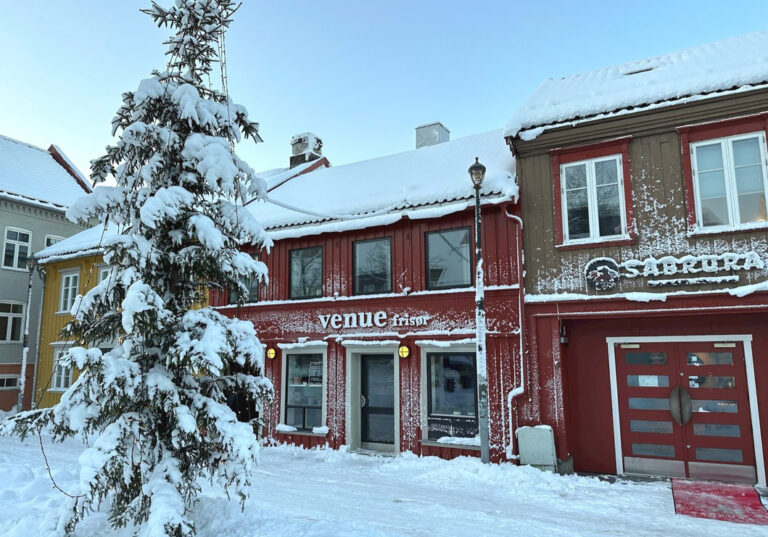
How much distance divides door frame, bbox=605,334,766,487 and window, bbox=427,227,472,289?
3151mm

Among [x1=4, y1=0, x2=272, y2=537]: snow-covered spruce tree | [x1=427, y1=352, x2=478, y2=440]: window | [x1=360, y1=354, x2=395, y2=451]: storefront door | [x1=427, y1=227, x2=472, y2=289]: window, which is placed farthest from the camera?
[x1=360, y1=354, x2=395, y2=451]: storefront door

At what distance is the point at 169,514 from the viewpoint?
5238 millimetres

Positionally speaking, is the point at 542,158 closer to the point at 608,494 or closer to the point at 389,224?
the point at 389,224

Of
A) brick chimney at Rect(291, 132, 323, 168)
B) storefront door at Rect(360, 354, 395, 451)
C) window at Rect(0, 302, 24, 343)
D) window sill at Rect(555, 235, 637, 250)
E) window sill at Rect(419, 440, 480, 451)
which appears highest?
brick chimney at Rect(291, 132, 323, 168)

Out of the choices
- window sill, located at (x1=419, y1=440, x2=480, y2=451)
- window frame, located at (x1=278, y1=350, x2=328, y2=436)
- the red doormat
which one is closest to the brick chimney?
window frame, located at (x1=278, y1=350, x2=328, y2=436)

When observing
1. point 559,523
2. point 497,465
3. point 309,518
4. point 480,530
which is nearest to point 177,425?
point 309,518

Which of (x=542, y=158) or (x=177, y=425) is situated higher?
(x=542, y=158)

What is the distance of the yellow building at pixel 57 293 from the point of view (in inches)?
769

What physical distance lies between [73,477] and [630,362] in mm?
10103

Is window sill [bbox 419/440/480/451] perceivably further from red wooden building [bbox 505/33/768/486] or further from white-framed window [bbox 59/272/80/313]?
white-framed window [bbox 59/272/80/313]

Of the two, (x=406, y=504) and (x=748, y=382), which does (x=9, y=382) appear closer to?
(x=406, y=504)

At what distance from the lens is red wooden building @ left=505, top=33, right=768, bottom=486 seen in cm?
920

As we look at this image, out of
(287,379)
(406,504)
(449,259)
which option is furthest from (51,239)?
(406,504)

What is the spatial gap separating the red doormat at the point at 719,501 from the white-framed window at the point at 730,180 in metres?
4.24
